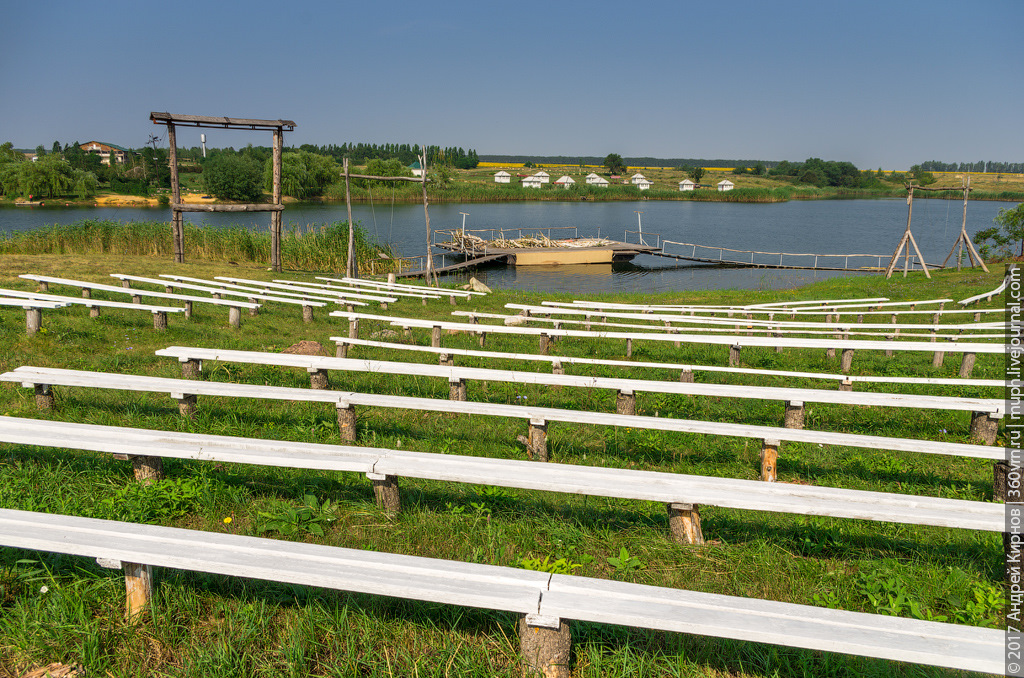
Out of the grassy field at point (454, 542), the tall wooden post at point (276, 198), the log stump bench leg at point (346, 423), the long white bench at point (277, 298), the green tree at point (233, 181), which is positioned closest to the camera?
the grassy field at point (454, 542)

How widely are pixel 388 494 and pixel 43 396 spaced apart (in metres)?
3.41

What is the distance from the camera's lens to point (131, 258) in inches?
625

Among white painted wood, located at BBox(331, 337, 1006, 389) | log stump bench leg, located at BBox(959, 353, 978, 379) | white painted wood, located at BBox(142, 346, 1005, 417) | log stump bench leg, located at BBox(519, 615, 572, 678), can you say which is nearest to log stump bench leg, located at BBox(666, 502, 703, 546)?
log stump bench leg, located at BBox(519, 615, 572, 678)

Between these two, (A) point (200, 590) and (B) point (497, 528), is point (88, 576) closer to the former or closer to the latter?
(A) point (200, 590)

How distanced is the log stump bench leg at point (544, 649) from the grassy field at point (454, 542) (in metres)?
0.14

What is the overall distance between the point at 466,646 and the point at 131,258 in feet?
56.4

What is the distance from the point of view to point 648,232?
5472 centimetres

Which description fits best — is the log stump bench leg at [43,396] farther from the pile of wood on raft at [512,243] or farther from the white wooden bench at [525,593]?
the pile of wood on raft at [512,243]

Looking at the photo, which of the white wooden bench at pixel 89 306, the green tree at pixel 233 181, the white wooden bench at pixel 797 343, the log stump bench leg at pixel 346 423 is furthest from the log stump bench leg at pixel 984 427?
the green tree at pixel 233 181

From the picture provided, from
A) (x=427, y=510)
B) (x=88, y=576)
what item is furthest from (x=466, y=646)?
(x=88, y=576)

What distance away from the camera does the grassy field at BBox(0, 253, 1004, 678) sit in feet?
8.17

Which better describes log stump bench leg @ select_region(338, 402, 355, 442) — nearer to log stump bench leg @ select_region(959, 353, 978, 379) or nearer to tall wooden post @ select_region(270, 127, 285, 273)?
log stump bench leg @ select_region(959, 353, 978, 379)

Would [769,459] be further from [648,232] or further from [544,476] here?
[648,232]

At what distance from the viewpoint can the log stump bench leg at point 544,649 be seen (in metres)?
2.30
